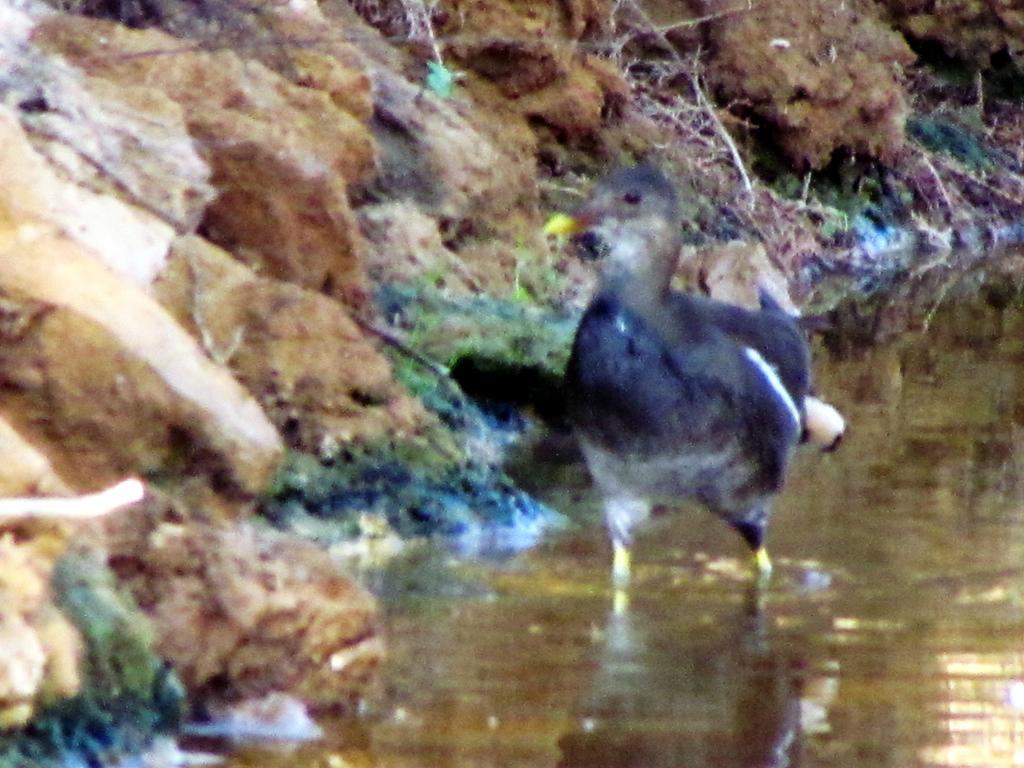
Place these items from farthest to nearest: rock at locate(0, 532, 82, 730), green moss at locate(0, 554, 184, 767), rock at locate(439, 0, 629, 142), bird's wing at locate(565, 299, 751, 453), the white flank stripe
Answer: rock at locate(439, 0, 629, 142) < the white flank stripe < bird's wing at locate(565, 299, 751, 453) < green moss at locate(0, 554, 184, 767) < rock at locate(0, 532, 82, 730)

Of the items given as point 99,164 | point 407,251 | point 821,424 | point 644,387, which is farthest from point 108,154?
point 821,424

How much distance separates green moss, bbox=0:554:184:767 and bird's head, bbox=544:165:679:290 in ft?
9.10

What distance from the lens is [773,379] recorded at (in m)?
7.40

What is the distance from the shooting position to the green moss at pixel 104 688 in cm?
435

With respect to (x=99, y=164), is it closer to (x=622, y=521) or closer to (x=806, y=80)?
(x=622, y=521)

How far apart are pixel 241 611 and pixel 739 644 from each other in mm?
1662

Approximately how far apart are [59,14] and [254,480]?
336 cm

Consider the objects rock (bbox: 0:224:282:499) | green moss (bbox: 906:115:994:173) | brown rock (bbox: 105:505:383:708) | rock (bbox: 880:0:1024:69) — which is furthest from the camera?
rock (bbox: 880:0:1024:69)

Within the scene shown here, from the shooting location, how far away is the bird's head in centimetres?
708

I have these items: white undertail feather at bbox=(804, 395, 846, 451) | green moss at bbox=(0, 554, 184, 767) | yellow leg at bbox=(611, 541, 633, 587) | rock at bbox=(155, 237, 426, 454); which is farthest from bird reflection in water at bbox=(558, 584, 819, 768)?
white undertail feather at bbox=(804, 395, 846, 451)

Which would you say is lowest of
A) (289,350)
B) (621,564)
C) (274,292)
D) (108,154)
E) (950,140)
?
(950,140)

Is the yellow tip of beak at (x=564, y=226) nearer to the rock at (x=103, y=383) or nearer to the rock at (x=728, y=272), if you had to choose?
the rock at (x=103, y=383)

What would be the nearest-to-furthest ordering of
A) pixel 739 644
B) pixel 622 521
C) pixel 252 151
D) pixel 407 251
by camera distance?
pixel 739 644 → pixel 622 521 → pixel 252 151 → pixel 407 251

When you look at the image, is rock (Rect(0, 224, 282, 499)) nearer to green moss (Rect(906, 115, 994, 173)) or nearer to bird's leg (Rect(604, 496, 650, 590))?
bird's leg (Rect(604, 496, 650, 590))
